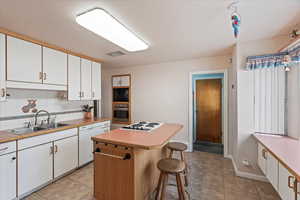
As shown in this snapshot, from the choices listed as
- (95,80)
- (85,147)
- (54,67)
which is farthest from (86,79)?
(85,147)

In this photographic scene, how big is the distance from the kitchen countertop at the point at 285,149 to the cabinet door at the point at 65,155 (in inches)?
119

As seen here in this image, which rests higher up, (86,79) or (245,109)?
(86,79)

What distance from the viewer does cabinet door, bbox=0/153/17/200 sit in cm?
171

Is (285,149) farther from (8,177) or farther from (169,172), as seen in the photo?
(8,177)

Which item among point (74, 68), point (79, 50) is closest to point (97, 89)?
point (74, 68)

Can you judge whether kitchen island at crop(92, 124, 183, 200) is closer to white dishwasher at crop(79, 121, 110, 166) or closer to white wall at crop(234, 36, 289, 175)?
white dishwasher at crop(79, 121, 110, 166)

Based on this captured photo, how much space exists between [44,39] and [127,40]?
1.39m

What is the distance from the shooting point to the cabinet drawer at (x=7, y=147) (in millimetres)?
1700

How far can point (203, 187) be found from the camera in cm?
217

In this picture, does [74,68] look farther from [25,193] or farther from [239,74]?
[239,74]

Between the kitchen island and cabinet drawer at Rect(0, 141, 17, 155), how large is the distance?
3.51ft

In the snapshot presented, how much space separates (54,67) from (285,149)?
373 cm

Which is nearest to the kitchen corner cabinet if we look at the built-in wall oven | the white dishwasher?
the white dishwasher

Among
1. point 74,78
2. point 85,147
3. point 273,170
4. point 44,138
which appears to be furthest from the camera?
point 74,78
